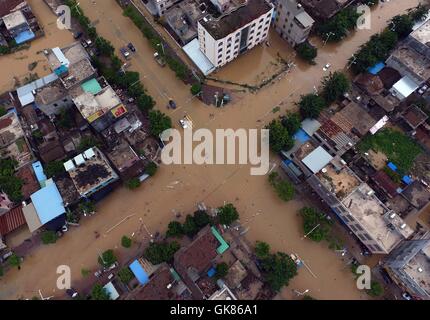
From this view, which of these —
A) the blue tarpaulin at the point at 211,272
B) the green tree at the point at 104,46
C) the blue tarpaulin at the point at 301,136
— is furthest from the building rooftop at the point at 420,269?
the green tree at the point at 104,46

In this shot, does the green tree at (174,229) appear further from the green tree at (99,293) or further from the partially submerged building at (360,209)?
the partially submerged building at (360,209)

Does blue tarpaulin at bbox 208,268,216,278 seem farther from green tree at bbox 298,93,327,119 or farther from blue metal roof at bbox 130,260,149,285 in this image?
green tree at bbox 298,93,327,119

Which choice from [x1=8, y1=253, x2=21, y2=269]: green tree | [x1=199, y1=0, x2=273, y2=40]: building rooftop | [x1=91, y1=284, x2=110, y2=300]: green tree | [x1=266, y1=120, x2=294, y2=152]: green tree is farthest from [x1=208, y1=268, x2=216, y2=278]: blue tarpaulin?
[x1=199, y1=0, x2=273, y2=40]: building rooftop

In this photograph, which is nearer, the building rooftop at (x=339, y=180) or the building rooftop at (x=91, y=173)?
the building rooftop at (x=339, y=180)

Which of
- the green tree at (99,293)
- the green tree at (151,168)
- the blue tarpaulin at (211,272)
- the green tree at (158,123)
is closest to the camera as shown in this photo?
the green tree at (99,293)

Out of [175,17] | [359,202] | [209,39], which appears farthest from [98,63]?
[359,202]

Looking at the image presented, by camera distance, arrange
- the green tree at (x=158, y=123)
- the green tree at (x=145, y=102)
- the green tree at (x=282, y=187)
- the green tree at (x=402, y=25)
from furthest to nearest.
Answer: the green tree at (x=402, y=25) → the green tree at (x=145, y=102) → the green tree at (x=158, y=123) → the green tree at (x=282, y=187)

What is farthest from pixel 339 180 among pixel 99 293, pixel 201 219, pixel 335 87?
pixel 99 293

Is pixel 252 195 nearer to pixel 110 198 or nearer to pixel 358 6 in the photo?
pixel 110 198

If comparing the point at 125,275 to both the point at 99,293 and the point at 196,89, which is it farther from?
the point at 196,89
